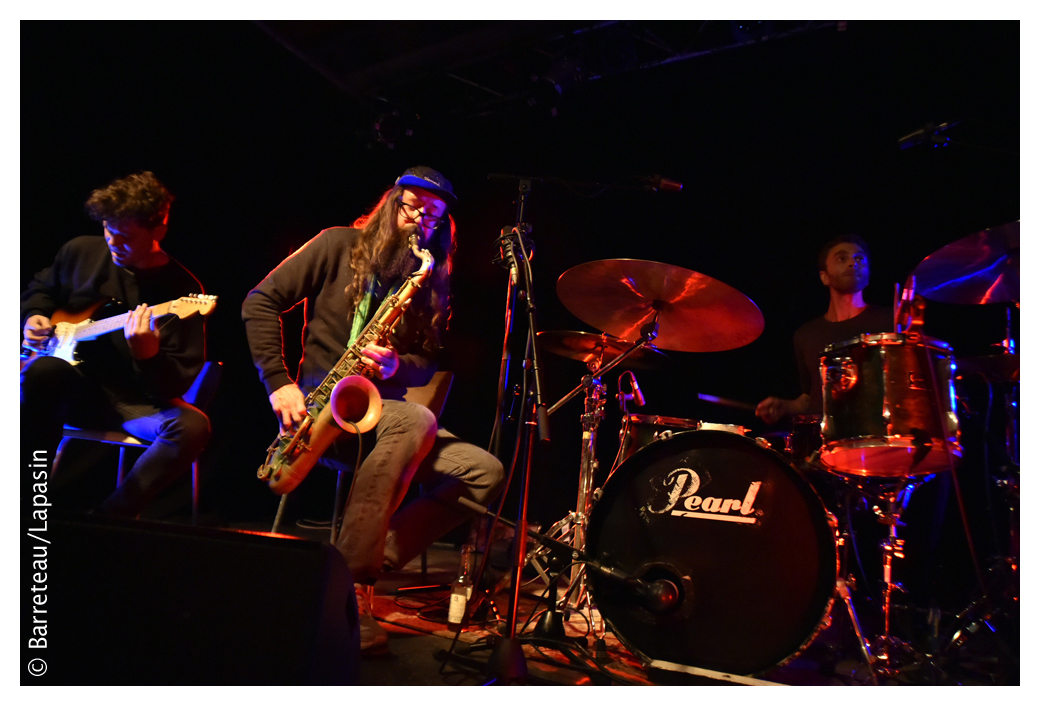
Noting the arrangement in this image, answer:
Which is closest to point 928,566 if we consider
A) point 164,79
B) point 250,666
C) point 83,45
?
point 250,666

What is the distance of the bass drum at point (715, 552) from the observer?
92.5 inches

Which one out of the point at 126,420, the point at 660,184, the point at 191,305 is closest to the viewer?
the point at 660,184

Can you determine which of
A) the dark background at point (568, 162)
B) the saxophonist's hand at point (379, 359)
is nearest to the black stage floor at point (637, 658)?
the saxophonist's hand at point (379, 359)

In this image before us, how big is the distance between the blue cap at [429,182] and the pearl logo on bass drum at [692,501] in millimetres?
1634

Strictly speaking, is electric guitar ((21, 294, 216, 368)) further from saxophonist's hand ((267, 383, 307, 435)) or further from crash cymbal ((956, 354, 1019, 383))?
crash cymbal ((956, 354, 1019, 383))

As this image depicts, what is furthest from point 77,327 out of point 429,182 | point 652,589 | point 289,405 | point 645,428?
point 652,589

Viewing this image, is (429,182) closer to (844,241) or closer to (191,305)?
(191,305)

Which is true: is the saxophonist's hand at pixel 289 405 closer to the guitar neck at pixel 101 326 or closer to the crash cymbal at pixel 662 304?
the guitar neck at pixel 101 326

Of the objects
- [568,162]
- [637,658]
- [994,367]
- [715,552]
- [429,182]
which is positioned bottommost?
[637,658]

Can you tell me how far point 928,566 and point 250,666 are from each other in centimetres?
366

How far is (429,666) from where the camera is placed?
7.61ft

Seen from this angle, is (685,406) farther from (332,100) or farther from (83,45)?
(83,45)

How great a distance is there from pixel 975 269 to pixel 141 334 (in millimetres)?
3733

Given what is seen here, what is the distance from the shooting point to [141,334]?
122 inches
